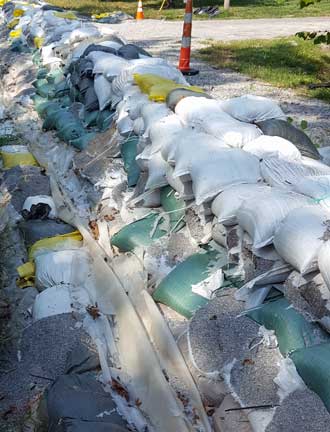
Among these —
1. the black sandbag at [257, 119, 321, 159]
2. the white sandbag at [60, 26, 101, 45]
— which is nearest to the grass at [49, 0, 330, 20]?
the white sandbag at [60, 26, 101, 45]

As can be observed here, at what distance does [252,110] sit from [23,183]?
1.77 metres

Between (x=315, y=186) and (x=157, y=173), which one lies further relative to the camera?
(x=157, y=173)

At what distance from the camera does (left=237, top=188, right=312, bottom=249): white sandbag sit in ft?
8.68

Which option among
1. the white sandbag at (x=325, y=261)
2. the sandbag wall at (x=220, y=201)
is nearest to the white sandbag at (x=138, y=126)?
the sandbag wall at (x=220, y=201)

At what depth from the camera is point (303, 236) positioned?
8.01 feet

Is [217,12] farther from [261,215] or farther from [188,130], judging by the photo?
[261,215]

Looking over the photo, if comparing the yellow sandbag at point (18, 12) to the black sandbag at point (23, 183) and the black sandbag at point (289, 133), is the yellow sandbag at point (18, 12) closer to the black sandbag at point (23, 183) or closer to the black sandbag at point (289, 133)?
the black sandbag at point (23, 183)

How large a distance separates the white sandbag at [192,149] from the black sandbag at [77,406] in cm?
124

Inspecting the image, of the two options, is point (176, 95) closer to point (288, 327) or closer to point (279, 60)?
point (288, 327)

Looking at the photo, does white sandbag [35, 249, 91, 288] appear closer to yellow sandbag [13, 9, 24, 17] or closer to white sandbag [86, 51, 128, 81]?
white sandbag [86, 51, 128, 81]

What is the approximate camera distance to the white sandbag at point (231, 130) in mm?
3600

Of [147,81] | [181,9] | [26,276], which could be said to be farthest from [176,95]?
[181,9]

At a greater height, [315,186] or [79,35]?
[315,186]

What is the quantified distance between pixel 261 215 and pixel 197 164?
2.19 feet
